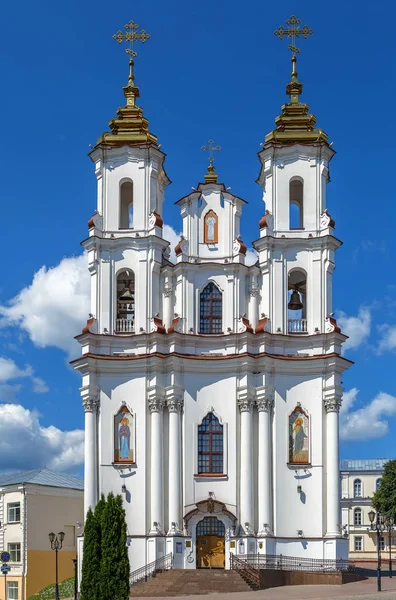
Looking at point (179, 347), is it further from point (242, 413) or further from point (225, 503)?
point (225, 503)

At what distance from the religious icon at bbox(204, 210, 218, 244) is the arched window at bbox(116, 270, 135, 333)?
11.2 ft

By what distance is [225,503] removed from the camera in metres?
41.1

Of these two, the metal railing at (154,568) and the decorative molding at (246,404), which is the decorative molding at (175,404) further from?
the metal railing at (154,568)

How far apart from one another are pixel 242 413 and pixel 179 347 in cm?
358

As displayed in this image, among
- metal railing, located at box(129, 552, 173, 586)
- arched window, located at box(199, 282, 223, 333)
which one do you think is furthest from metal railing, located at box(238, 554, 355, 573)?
arched window, located at box(199, 282, 223, 333)

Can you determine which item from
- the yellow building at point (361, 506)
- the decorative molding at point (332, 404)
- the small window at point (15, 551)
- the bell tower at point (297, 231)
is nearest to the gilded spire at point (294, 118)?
the bell tower at point (297, 231)

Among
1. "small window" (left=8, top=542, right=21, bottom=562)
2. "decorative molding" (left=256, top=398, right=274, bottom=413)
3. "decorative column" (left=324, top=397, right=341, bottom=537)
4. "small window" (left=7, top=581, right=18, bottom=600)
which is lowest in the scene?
"small window" (left=7, top=581, right=18, bottom=600)

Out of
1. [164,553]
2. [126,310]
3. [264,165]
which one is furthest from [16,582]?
[264,165]

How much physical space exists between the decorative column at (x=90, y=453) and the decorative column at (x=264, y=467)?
6.32 metres

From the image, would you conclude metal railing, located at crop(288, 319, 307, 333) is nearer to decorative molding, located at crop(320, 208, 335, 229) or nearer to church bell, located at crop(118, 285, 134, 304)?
decorative molding, located at crop(320, 208, 335, 229)

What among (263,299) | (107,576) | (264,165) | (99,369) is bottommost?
(107,576)

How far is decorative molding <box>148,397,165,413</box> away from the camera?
1642 inches

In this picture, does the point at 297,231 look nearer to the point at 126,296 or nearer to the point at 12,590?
the point at 126,296

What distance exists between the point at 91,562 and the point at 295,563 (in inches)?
538
